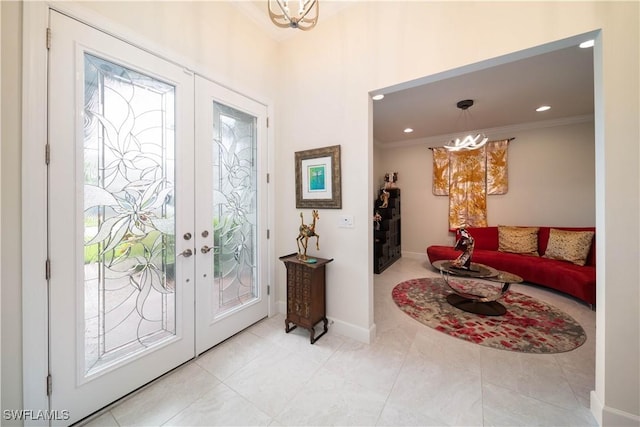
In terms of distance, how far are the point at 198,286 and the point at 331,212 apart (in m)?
1.37

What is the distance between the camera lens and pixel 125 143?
4.96ft

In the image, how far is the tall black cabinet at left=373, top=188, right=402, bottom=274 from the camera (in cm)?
437

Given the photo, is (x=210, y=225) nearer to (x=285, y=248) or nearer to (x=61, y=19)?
(x=285, y=248)

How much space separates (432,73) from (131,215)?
248cm

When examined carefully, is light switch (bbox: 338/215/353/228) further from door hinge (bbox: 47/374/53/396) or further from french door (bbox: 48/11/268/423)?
door hinge (bbox: 47/374/53/396)

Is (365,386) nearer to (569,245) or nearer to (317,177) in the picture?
(317,177)

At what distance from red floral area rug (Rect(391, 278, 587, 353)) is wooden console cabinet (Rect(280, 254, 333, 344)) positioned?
1.22 meters

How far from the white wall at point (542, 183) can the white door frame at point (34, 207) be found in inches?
221

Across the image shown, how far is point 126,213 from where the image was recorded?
1.52 metres

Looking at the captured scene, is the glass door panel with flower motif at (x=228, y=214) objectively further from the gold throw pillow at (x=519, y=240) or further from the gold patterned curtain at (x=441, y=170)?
the gold throw pillow at (x=519, y=240)

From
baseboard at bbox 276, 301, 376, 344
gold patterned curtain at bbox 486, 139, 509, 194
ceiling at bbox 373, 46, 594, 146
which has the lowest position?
baseboard at bbox 276, 301, 376, 344

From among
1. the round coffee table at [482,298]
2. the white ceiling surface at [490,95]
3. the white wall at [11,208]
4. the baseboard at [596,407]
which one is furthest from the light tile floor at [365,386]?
the white ceiling surface at [490,95]

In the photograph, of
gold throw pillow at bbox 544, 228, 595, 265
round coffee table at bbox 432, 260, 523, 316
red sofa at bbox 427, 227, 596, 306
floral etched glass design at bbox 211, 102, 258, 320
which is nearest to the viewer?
floral etched glass design at bbox 211, 102, 258, 320

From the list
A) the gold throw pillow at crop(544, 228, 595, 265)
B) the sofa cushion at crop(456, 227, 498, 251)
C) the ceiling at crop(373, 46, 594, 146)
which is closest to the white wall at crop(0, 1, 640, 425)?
the ceiling at crop(373, 46, 594, 146)
